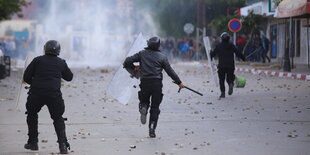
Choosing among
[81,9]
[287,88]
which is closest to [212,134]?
[287,88]

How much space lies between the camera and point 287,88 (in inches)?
839

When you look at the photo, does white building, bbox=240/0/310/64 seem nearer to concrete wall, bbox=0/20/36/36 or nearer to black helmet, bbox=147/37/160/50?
black helmet, bbox=147/37/160/50

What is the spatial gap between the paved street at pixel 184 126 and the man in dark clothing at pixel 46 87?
0.28 meters

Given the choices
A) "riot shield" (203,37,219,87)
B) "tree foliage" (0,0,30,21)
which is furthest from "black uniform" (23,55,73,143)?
"tree foliage" (0,0,30,21)

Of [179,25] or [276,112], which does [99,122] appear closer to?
[276,112]

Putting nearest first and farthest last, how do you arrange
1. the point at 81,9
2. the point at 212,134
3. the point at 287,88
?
the point at 212,134
the point at 287,88
the point at 81,9

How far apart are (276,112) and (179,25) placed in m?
50.1

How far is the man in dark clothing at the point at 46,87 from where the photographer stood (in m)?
8.98

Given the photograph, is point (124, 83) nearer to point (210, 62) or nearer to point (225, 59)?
point (225, 59)

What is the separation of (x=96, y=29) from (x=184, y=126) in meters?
82.9

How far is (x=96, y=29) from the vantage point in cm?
9438

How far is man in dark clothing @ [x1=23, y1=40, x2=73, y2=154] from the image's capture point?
8.98 meters

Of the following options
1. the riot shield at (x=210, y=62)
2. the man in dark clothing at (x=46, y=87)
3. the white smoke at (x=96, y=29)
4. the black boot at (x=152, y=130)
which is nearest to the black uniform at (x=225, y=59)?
the riot shield at (x=210, y=62)

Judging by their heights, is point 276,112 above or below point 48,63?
below
